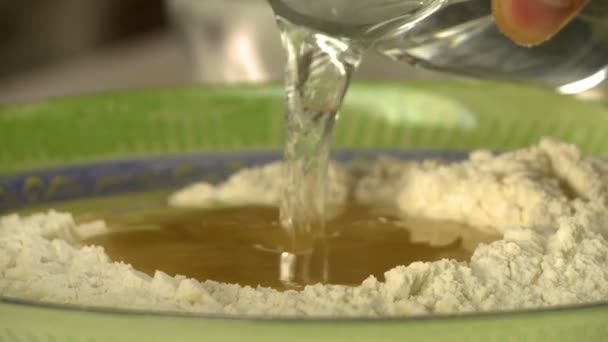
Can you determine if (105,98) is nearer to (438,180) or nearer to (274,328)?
(438,180)

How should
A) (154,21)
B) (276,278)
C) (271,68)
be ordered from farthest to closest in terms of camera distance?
1. (154,21)
2. (271,68)
3. (276,278)

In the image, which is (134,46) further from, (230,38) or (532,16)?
(532,16)

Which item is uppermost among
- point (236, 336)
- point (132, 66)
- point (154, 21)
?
point (154, 21)

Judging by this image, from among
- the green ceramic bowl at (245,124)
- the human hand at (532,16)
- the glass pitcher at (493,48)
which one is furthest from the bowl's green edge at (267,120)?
the human hand at (532,16)

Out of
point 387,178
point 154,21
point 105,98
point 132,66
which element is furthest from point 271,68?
point 154,21

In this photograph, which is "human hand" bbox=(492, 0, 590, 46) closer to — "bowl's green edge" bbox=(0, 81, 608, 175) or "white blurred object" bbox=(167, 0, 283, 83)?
"bowl's green edge" bbox=(0, 81, 608, 175)

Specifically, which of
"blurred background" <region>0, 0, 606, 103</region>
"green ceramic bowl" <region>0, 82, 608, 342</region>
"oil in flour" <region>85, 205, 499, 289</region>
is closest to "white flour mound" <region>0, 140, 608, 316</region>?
"oil in flour" <region>85, 205, 499, 289</region>
